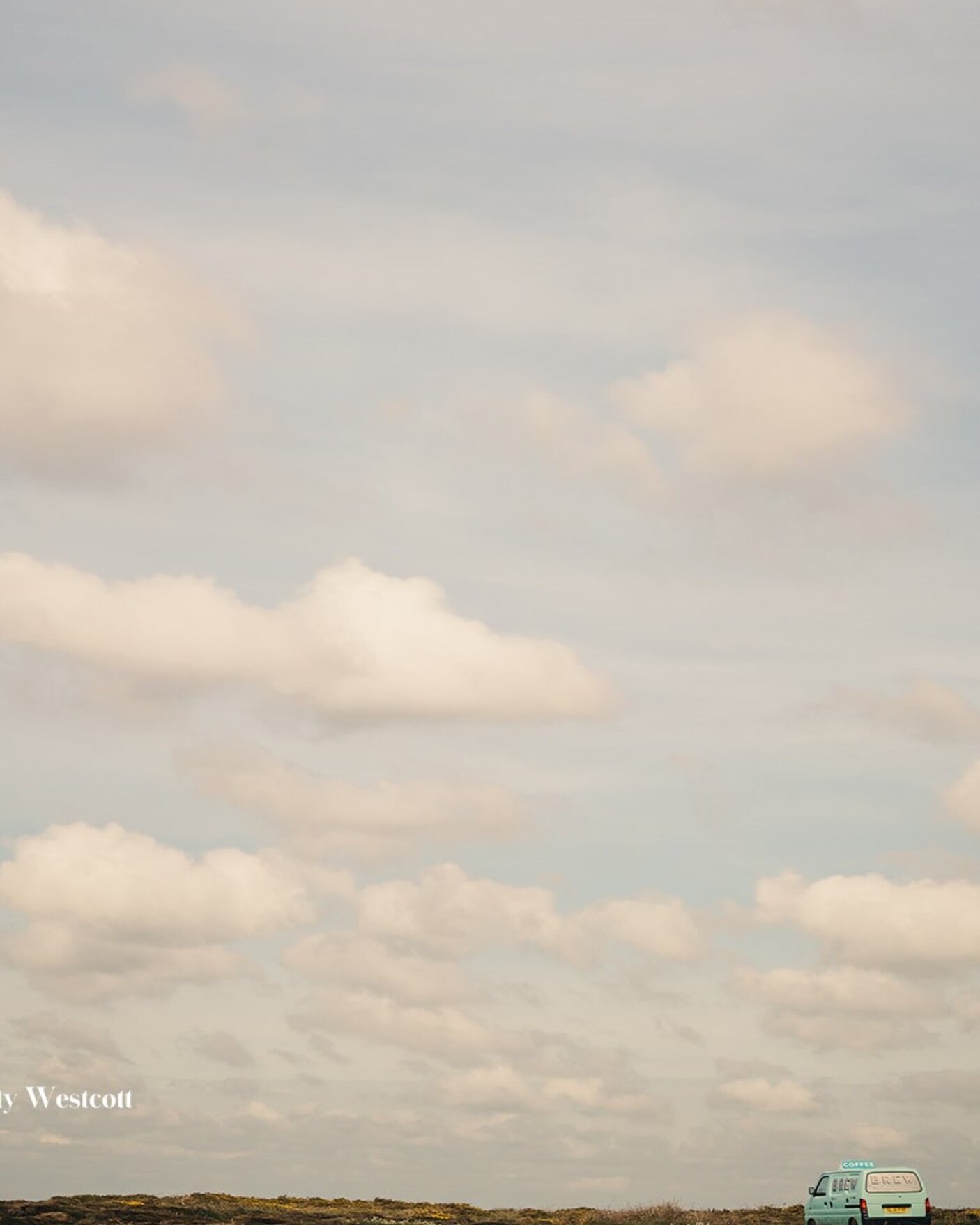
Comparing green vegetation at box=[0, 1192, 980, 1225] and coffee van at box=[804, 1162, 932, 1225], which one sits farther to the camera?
green vegetation at box=[0, 1192, 980, 1225]

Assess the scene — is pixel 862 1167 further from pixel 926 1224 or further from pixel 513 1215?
pixel 513 1215

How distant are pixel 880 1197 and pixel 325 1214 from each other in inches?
1178

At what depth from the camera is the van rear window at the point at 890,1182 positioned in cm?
4619

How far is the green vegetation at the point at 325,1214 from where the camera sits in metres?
55.5

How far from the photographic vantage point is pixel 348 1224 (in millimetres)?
56719

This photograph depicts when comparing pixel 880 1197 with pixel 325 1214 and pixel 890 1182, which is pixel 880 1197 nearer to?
pixel 890 1182

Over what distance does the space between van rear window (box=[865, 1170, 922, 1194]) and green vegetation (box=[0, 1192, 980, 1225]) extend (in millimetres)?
8352

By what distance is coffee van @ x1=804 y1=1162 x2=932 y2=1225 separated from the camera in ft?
150

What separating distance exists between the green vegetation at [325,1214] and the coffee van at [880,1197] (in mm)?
8108

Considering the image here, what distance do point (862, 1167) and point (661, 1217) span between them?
15.4 metres

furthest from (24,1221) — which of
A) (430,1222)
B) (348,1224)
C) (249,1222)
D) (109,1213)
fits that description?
(430,1222)

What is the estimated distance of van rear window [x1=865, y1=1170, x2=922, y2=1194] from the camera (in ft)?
152

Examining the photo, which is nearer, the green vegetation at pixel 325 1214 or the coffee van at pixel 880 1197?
the coffee van at pixel 880 1197

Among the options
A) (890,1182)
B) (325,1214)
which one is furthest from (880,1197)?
(325,1214)
